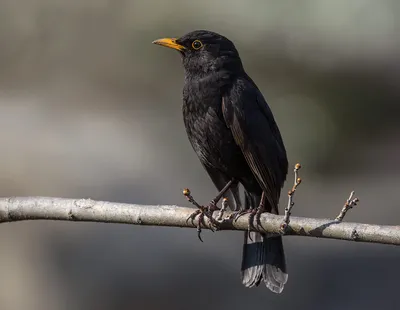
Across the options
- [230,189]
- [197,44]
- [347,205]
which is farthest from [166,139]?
[347,205]

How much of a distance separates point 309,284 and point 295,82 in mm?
4611

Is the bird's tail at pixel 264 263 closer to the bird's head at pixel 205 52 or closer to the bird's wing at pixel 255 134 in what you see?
the bird's wing at pixel 255 134

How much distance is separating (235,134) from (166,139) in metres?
6.67

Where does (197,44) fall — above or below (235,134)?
above

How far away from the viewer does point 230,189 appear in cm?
566

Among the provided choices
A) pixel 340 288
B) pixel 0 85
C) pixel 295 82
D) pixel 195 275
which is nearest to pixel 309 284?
pixel 340 288

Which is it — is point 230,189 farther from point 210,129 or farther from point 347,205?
point 347,205

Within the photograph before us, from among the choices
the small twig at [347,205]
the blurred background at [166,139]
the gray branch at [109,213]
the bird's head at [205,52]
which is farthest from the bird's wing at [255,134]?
the blurred background at [166,139]

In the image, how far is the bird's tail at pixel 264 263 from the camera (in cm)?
546

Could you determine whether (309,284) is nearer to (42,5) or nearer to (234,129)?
(234,129)

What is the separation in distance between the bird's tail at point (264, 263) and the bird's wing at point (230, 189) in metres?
0.13

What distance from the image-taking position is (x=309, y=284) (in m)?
8.22


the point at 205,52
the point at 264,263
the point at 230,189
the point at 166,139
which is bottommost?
the point at 264,263

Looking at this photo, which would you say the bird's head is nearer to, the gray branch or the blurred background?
the gray branch
